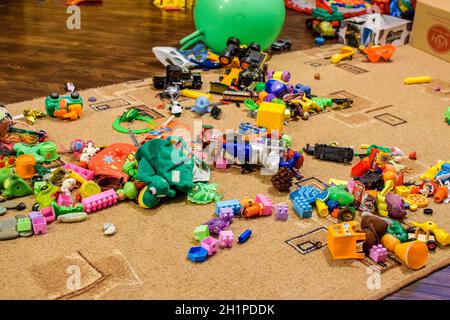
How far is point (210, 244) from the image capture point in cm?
137

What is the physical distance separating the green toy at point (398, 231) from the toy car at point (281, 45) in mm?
1526

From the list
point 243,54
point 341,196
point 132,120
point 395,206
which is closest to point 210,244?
point 341,196

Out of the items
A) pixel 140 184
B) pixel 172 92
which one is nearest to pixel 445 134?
pixel 172 92

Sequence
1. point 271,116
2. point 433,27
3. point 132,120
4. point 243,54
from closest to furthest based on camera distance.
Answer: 1. point 271,116
2. point 132,120
3. point 243,54
4. point 433,27

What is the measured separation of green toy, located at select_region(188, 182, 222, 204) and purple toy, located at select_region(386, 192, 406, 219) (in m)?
0.44

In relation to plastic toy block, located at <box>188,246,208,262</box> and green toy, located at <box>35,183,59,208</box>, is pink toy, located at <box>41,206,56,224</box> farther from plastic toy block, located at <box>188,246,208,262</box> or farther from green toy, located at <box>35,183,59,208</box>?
plastic toy block, located at <box>188,246,208,262</box>

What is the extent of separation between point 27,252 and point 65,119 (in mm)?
746

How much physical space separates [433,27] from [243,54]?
103cm

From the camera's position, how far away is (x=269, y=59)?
2.70 metres

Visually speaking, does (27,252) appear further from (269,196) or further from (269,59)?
(269,59)

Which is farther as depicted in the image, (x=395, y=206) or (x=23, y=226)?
(x=395, y=206)

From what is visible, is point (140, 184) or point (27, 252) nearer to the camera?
point (27, 252)

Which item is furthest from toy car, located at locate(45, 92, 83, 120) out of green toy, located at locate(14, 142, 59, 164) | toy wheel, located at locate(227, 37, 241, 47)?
toy wheel, located at locate(227, 37, 241, 47)

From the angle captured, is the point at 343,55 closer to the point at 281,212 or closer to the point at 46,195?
the point at 281,212
